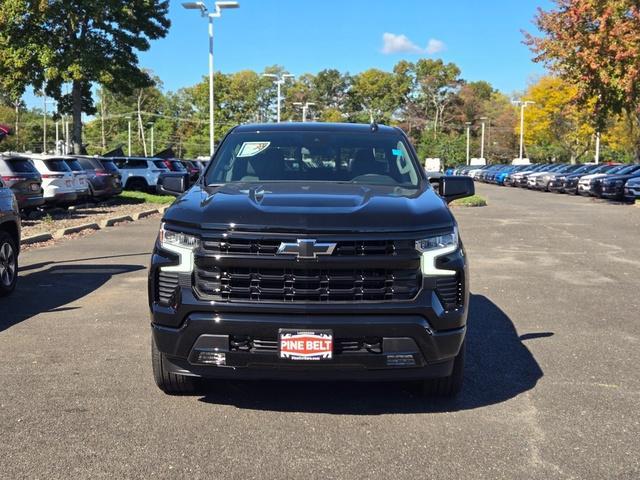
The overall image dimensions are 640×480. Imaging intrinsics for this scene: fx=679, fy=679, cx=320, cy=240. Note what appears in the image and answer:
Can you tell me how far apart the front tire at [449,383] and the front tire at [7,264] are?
5.59 meters

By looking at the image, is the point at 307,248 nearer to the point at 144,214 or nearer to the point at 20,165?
the point at 20,165

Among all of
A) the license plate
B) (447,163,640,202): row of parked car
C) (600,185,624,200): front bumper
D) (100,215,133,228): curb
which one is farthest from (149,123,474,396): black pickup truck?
(600,185,624,200): front bumper

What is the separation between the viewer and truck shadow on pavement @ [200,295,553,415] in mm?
4473

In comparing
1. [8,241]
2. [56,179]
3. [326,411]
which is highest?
[56,179]

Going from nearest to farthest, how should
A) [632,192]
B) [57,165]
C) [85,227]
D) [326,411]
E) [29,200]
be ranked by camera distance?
1. [326,411]
2. [29,200]
3. [85,227]
4. [57,165]
5. [632,192]

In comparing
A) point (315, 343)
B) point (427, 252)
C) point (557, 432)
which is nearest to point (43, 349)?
point (315, 343)

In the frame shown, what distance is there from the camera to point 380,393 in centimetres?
475

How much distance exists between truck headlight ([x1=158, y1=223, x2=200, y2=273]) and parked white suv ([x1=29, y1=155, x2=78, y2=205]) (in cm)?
1443

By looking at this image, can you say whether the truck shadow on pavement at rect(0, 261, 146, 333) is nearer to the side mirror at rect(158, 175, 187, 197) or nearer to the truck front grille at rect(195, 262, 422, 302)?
the side mirror at rect(158, 175, 187, 197)

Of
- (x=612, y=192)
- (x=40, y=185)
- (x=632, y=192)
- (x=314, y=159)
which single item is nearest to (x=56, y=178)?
(x=40, y=185)

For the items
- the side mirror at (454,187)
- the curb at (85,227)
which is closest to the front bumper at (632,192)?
the curb at (85,227)

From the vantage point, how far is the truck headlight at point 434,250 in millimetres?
3963

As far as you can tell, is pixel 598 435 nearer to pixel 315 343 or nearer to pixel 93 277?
pixel 315 343

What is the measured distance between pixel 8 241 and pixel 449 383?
19.9 feet
